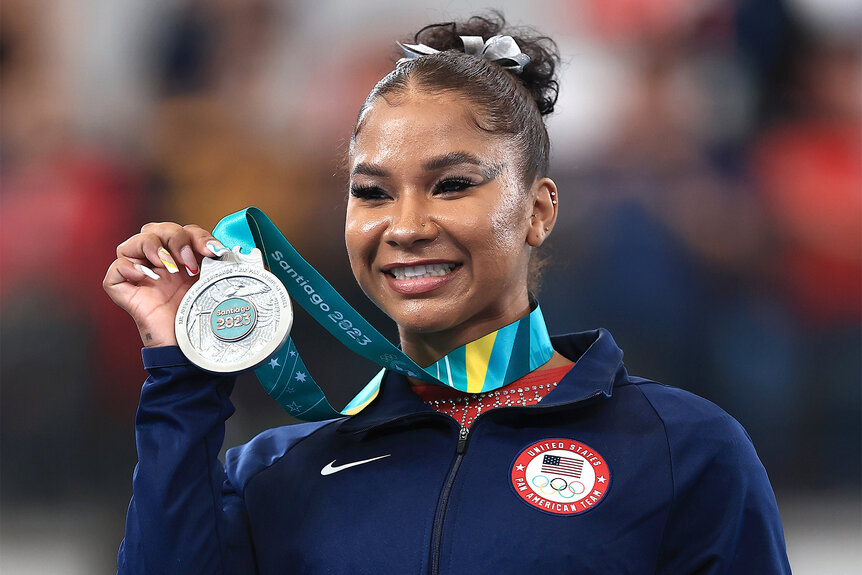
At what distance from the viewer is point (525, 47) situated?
218 cm

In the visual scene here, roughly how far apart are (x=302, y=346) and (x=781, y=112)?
2.09 meters

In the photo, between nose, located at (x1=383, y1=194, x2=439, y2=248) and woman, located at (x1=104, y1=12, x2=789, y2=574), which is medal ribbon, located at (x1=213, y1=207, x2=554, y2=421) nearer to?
woman, located at (x1=104, y1=12, x2=789, y2=574)

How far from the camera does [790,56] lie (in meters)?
3.98

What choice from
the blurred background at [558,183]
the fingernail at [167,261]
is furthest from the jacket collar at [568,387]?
the blurred background at [558,183]

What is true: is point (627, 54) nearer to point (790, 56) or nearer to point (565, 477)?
point (790, 56)

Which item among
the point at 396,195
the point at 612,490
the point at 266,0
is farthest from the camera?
the point at 266,0

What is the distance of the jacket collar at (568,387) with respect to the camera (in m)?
1.76

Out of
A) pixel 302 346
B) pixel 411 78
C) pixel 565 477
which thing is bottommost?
pixel 302 346

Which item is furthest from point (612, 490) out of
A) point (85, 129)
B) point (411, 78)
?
point (85, 129)

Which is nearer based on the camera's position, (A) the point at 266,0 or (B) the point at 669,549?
(B) the point at 669,549

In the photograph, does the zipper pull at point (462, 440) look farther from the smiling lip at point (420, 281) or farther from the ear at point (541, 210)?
the ear at point (541, 210)

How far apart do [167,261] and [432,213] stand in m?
0.47

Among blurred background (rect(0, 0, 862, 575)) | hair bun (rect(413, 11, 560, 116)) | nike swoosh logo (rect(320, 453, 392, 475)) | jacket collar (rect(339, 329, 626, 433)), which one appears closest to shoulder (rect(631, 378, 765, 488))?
jacket collar (rect(339, 329, 626, 433))

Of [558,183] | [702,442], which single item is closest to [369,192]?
[702,442]
